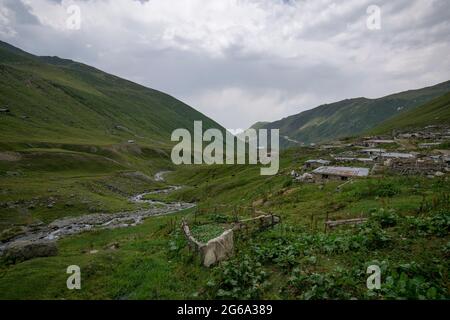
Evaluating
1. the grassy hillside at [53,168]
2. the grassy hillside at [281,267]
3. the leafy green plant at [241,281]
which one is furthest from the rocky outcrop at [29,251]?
the grassy hillside at [53,168]

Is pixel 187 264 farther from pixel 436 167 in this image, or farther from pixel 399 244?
pixel 436 167

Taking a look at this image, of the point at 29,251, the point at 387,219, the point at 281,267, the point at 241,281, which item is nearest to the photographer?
the point at 241,281

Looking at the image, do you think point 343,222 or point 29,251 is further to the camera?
point 343,222

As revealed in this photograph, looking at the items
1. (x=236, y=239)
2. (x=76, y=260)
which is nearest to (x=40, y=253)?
(x=76, y=260)

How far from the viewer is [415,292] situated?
11867mm

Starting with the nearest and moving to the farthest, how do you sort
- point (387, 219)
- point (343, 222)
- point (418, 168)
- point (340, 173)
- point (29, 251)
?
point (387, 219), point (29, 251), point (343, 222), point (418, 168), point (340, 173)

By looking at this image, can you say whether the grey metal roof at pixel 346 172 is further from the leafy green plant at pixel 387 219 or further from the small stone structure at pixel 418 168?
the leafy green plant at pixel 387 219

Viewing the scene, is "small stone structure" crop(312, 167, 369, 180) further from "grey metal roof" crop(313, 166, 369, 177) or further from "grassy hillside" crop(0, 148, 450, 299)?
"grassy hillside" crop(0, 148, 450, 299)

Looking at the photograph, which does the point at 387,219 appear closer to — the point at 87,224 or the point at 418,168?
the point at 418,168

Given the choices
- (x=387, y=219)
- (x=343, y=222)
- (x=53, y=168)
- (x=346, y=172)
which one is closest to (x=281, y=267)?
(x=387, y=219)

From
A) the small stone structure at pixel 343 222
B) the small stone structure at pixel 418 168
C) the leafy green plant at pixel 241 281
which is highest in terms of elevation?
the small stone structure at pixel 418 168

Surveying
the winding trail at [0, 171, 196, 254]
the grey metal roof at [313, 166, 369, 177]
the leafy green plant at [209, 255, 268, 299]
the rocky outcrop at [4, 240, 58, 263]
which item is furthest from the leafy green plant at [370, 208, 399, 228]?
the winding trail at [0, 171, 196, 254]

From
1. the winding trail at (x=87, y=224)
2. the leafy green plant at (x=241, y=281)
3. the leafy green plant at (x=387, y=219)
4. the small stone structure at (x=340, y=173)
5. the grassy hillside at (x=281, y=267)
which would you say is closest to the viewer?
the grassy hillside at (x=281, y=267)

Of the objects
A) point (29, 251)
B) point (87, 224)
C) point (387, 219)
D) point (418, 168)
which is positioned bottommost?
point (87, 224)
